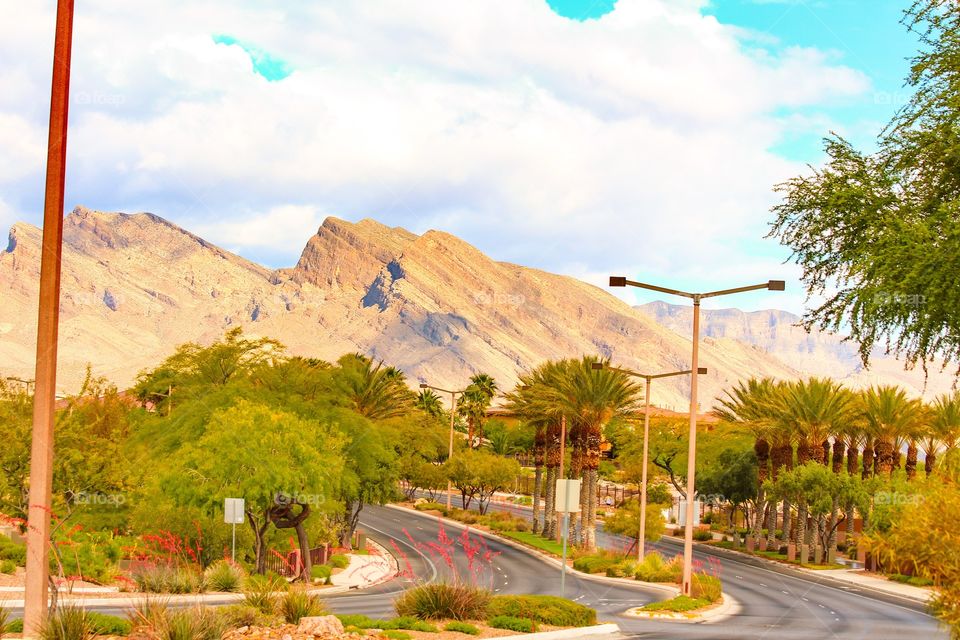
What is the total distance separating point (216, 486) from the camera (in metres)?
39.4

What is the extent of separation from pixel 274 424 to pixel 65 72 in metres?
28.0

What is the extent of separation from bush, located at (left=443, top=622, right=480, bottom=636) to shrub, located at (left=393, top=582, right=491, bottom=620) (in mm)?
1303

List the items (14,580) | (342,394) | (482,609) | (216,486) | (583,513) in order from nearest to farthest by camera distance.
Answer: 1. (482,609)
2. (14,580)
3. (216,486)
4. (342,394)
5. (583,513)

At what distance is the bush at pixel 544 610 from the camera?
22.7 metres

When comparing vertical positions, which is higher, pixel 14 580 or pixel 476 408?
pixel 476 408

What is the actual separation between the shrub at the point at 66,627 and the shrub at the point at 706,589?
2429 cm

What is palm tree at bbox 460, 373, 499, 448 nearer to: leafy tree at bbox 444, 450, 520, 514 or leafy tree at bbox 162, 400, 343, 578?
leafy tree at bbox 444, 450, 520, 514

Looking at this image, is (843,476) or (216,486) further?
(843,476)

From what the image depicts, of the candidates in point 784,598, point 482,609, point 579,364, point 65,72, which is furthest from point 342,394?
point 65,72

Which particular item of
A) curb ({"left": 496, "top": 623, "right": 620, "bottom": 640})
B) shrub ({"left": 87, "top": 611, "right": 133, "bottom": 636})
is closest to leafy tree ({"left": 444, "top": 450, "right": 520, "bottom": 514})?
curb ({"left": 496, "top": 623, "right": 620, "bottom": 640})

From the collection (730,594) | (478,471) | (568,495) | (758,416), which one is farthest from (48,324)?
(478,471)

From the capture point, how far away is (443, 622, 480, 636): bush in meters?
20.0

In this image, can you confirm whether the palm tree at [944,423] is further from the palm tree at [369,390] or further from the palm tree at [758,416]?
the palm tree at [369,390]

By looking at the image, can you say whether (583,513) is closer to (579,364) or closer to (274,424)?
(579,364)
